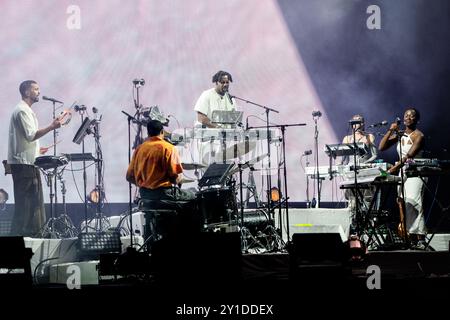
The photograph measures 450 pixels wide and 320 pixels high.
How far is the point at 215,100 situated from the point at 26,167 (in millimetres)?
2512

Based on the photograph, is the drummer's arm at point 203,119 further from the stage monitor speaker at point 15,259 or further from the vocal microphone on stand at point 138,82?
the stage monitor speaker at point 15,259

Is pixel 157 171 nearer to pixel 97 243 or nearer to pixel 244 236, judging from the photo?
pixel 97 243

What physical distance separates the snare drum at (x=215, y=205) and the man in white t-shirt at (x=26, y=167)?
186 cm

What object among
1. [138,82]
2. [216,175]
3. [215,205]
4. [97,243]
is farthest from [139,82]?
[97,243]

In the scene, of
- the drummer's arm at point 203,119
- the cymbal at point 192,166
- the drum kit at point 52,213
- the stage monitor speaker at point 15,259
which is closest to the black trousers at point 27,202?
the drum kit at point 52,213

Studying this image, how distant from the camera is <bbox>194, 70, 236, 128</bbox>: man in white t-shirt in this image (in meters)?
8.48

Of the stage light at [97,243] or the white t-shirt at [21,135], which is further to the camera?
the white t-shirt at [21,135]

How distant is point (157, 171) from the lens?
6.84 meters

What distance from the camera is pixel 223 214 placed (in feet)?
22.9

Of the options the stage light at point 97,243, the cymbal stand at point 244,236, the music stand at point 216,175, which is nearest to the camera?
the stage light at point 97,243

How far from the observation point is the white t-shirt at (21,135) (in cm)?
750

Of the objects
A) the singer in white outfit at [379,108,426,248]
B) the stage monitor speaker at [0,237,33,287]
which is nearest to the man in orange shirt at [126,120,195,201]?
the stage monitor speaker at [0,237,33,287]

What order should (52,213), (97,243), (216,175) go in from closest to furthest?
1. (97,243)
2. (216,175)
3. (52,213)
